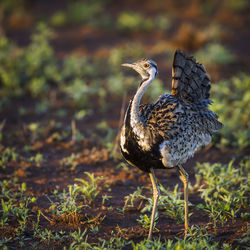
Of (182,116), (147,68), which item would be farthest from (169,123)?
(147,68)

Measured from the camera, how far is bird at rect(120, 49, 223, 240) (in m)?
3.58

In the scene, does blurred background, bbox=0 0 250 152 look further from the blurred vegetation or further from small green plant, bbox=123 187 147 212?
small green plant, bbox=123 187 147 212

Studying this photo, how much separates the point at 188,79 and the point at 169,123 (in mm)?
935

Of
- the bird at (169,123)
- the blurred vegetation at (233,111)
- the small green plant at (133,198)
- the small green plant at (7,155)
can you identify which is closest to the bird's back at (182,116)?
the bird at (169,123)

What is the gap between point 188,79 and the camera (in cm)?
455

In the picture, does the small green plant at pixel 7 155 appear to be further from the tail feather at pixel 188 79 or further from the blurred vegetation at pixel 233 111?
the blurred vegetation at pixel 233 111

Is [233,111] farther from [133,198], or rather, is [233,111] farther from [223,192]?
[133,198]

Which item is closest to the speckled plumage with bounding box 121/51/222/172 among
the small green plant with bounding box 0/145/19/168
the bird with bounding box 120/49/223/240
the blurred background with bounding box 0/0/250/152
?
the bird with bounding box 120/49/223/240

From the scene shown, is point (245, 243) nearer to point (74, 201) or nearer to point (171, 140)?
point (171, 140)

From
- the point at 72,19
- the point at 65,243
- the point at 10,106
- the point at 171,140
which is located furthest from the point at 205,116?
the point at 72,19

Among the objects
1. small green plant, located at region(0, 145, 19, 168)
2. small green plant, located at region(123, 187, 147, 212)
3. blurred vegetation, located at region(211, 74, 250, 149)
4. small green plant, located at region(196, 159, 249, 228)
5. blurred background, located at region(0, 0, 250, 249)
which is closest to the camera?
blurred background, located at region(0, 0, 250, 249)

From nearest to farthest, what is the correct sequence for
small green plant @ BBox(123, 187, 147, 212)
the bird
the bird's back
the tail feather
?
the bird
the bird's back
small green plant @ BBox(123, 187, 147, 212)
the tail feather

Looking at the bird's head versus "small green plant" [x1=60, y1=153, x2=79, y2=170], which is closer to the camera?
the bird's head

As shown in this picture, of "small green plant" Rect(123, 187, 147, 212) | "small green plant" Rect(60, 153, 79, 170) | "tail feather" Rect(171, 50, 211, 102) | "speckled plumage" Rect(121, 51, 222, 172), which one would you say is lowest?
"small green plant" Rect(123, 187, 147, 212)
